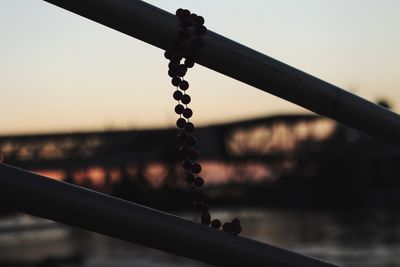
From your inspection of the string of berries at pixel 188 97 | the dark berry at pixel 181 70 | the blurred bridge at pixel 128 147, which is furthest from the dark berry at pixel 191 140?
the blurred bridge at pixel 128 147

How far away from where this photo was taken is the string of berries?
5.28 ft

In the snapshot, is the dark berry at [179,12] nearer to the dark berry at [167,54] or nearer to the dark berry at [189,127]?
the dark berry at [167,54]

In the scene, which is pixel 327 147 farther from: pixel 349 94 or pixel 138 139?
pixel 349 94

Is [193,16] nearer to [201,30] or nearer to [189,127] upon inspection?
[201,30]

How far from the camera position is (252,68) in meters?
1.65

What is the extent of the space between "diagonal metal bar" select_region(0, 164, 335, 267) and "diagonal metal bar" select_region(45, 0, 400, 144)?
0.32 meters

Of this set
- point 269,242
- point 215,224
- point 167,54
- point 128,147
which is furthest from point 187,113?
point 128,147

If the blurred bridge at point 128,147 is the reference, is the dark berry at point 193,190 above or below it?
below

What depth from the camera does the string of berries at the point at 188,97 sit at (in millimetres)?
1608

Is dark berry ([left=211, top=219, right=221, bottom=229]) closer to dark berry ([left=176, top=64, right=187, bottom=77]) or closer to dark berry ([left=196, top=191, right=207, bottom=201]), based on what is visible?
dark berry ([left=196, top=191, right=207, bottom=201])

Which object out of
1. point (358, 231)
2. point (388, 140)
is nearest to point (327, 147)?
point (358, 231)

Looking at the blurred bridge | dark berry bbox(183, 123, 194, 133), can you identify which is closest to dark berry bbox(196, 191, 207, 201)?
dark berry bbox(183, 123, 194, 133)

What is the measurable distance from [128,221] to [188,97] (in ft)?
1.07

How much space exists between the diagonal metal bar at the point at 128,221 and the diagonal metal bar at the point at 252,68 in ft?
1.04
